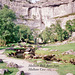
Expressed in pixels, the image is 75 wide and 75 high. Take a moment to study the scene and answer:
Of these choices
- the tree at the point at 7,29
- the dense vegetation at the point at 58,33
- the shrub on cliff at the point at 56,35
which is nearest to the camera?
the tree at the point at 7,29

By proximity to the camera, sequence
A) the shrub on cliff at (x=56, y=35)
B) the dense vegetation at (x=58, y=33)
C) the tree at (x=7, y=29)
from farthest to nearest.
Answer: the dense vegetation at (x=58, y=33) < the shrub on cliff at (x=56, y=35) < the tree at (x=7, y=29)

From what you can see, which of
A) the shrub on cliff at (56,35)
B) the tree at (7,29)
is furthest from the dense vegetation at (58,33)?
the tree at (7,29)

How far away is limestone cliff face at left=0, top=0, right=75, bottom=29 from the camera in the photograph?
2946 inches

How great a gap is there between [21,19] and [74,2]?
140ft

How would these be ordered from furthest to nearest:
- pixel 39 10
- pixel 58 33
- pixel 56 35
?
pixel 39 10 < pixel 56 35 < pixel 58 33

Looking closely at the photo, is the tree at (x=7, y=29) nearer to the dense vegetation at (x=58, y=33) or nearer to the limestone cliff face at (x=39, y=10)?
the dense vegetation at (x=58, y=33)

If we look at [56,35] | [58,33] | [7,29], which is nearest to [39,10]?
[56,35]

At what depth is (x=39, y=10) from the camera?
273 feet

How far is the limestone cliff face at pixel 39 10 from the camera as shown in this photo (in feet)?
245

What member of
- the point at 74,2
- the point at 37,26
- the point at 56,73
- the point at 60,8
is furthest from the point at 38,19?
the point at 56,73

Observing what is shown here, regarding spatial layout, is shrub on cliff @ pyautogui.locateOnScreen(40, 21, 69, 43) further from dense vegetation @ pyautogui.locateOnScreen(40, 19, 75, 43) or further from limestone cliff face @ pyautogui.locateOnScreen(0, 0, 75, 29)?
limestone cliff face @ pyautogui.locateOnScreen(0, 0, 75, 29)

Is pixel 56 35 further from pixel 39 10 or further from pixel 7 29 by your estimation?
pixel 39 10

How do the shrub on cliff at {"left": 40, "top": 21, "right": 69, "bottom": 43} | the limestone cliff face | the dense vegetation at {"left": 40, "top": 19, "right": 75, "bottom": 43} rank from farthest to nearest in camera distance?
the limestone cliff face → the dense vegetation at {"left": 40, "top": 19, "right": 75, "bottom": 43} → the shrub on cliff at {"left": 40, "top": 21, "right": 69, "bottom": 43}

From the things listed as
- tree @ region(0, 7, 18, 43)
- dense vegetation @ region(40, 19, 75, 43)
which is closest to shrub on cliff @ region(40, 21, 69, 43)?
dense vegetation @ region(40, 19, 75, 43)
